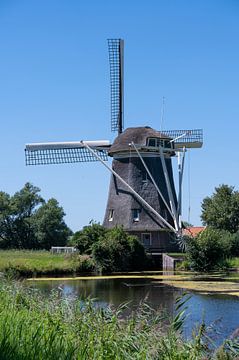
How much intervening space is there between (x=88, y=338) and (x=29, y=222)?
49.5 meters

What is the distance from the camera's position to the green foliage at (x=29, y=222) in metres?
56.0

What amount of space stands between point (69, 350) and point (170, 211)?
3170 centimetres

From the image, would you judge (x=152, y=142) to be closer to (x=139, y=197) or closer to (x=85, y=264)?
(x=139, y=197)

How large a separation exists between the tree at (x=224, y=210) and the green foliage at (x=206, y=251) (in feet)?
45.1

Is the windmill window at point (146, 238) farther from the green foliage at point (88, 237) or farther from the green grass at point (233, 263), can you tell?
the green grass at point (233, 263)

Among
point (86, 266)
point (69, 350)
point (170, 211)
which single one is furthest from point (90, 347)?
point (170, 211)

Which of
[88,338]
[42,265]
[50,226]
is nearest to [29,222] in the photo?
Answer: [50,226]

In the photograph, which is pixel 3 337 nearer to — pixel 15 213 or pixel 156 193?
pixel 156 193

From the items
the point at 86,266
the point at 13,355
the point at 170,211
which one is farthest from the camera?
the point at 170,211

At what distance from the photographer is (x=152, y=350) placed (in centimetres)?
715

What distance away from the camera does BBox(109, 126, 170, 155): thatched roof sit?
38.8 meters

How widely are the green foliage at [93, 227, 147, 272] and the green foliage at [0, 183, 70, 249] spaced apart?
65.8ft

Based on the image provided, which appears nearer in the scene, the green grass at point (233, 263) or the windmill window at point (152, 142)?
the green grass at point (233, 263)

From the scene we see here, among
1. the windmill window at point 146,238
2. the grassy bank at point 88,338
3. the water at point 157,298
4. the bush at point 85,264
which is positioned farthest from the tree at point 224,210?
the grassy bank at point 88,338
